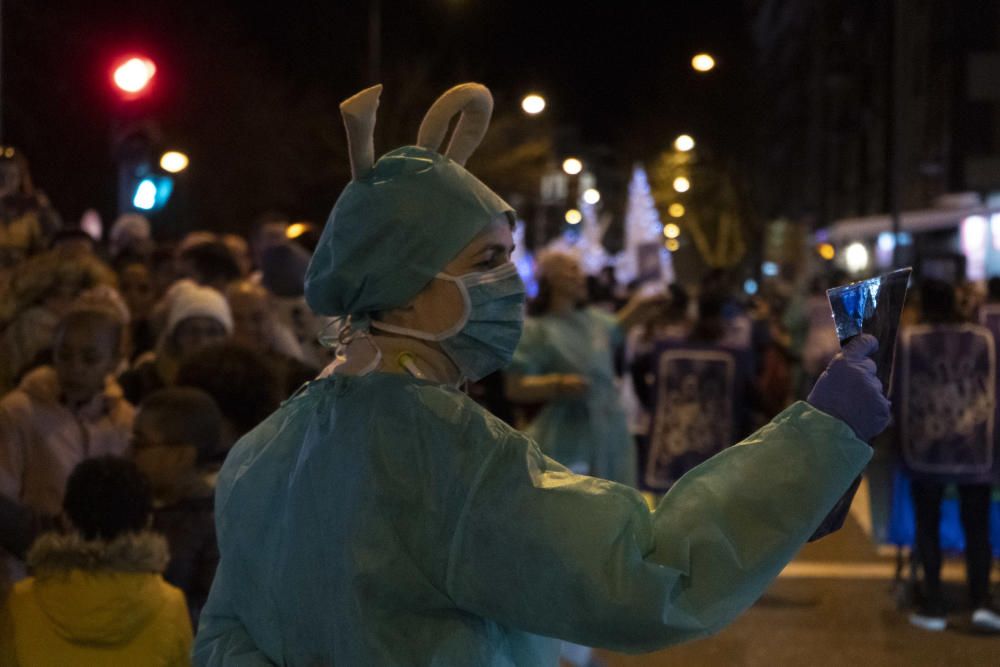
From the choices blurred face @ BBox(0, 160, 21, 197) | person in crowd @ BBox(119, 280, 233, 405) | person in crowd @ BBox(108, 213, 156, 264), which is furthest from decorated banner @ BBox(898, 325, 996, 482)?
person in crowd @ BBox(108, 213, 156, 264)

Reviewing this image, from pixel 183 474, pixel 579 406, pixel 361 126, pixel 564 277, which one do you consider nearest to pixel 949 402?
pixel 579 406

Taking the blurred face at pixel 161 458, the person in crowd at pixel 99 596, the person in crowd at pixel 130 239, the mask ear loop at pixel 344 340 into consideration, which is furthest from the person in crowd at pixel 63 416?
the person in crowd at pixel 130 239

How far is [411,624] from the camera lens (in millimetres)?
2549

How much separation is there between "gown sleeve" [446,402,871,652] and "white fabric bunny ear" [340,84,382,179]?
0.61 metres

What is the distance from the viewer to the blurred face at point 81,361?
5.67 m

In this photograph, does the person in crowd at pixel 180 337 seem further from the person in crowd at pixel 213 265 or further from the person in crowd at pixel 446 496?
the person in crowd at pixel 446 496

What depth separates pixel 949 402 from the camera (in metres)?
9.38

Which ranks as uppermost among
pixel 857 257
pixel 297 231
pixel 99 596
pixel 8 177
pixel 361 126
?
pixel 857 257

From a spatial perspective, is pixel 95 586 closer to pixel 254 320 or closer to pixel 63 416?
pixel 63 416

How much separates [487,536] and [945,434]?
7344 mm

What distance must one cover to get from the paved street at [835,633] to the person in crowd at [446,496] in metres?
5.75

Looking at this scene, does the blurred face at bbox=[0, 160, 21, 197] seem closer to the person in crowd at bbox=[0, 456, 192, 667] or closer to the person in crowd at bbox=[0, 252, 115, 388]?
the person in crowd at bbox=[0, 252, 115, 388]

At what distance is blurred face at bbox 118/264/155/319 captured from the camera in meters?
10.6

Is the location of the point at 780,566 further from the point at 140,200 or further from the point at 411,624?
the point at 140,200
